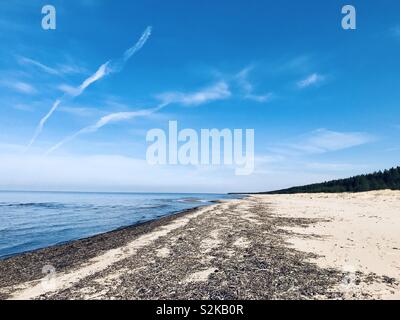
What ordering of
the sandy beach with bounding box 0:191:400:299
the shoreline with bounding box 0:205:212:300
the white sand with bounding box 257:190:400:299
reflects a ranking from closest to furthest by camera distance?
the sandy beach with bounding box 0:191:400:299
the white sand with bounding box 257:190:400:299
the shoreline with bounding box 0:205:212:300

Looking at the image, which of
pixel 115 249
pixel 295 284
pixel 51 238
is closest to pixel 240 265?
pixel 295 284

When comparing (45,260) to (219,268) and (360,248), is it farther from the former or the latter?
(360,248)

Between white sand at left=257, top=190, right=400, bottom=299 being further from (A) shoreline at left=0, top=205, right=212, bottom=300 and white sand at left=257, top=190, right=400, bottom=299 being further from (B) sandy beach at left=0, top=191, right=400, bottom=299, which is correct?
(A) shoreline at left=0, top=205, right=212, bottom=300

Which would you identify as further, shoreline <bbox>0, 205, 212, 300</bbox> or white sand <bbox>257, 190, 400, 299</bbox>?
shoreline <bbox>0, 205, 212, 300</bbox>

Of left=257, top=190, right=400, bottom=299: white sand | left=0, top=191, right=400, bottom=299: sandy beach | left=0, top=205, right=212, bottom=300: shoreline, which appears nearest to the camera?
left=0, top=191, right=400, bottom=299: sandy beach

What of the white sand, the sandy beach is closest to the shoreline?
the sandy beach

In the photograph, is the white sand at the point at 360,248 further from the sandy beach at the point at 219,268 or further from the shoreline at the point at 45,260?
the shoreline at the point at 45,260

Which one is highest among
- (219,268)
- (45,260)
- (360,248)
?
(360,248)

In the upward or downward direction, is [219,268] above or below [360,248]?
below

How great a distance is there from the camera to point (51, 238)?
27984 mm

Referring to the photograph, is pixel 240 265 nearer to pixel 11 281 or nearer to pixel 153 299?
pixel 153 299

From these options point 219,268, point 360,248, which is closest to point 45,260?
point 219,268

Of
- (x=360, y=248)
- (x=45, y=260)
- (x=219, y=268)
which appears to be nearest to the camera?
(x=219, y=268)
